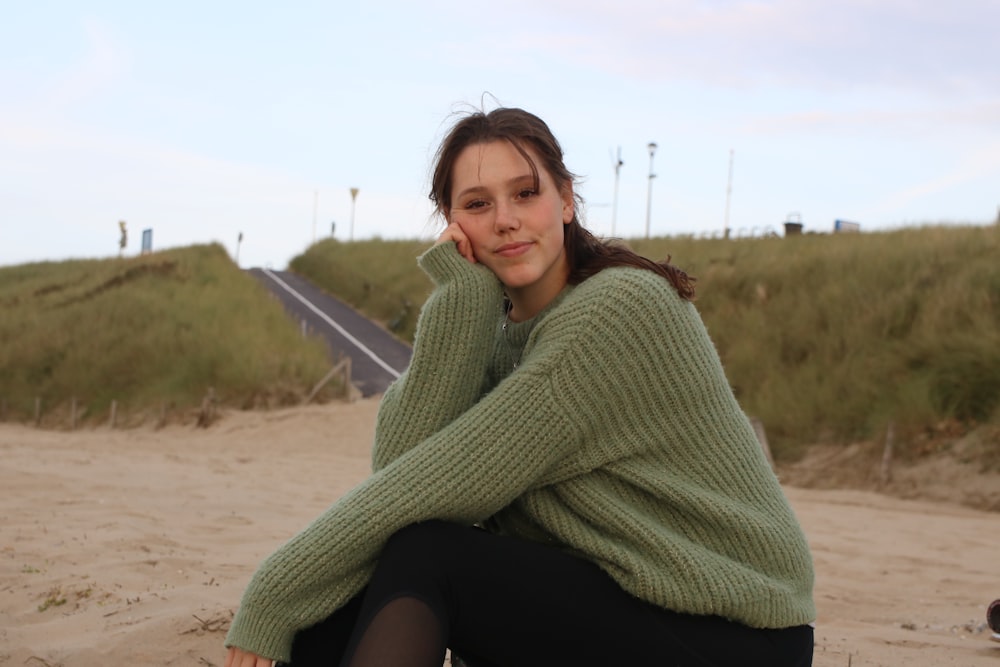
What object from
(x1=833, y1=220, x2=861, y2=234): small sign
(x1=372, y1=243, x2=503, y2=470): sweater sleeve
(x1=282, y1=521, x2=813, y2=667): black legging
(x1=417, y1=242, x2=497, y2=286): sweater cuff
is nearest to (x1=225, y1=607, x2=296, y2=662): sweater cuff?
(x1=282, y1=521, x2=813, y2=667): black legging

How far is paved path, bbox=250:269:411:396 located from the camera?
734 inches

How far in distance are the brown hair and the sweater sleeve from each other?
213 mm

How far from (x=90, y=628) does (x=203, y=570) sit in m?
1.06

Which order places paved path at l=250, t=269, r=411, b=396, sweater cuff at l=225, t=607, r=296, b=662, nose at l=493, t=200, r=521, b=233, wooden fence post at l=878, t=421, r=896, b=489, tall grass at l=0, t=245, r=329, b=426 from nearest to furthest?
sweater cuff at l=225, t=607, r=296, b=662 → nose at l=493, t=200, r=521, b=233 → wooden fence post at l=878, t=421, r=896, b=489 → tall grass at l=0, t=245, r=329, b=426 → paved path at l=250, t=269, r=411, b=396

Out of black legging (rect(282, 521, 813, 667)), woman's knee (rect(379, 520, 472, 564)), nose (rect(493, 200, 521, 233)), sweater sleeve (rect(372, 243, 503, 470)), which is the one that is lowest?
black legging (rect(282, 521, 813, 667))

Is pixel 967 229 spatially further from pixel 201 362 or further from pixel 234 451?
Result: pixel 201 362

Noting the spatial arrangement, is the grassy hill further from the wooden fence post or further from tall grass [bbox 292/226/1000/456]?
the wooden fence post

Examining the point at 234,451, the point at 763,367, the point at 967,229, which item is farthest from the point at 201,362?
the point at 967,229

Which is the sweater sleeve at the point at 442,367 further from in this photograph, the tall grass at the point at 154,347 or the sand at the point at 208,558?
the tall grass at the point at 154,347

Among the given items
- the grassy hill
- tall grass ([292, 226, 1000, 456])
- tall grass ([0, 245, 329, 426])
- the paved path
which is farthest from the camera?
the paved path

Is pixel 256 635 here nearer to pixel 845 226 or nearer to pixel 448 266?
pixel 448 266

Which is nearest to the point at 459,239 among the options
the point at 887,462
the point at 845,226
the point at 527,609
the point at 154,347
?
the point at 527,609

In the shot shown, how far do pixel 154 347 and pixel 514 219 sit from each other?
58.3 feet

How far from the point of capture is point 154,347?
18.8 metres
